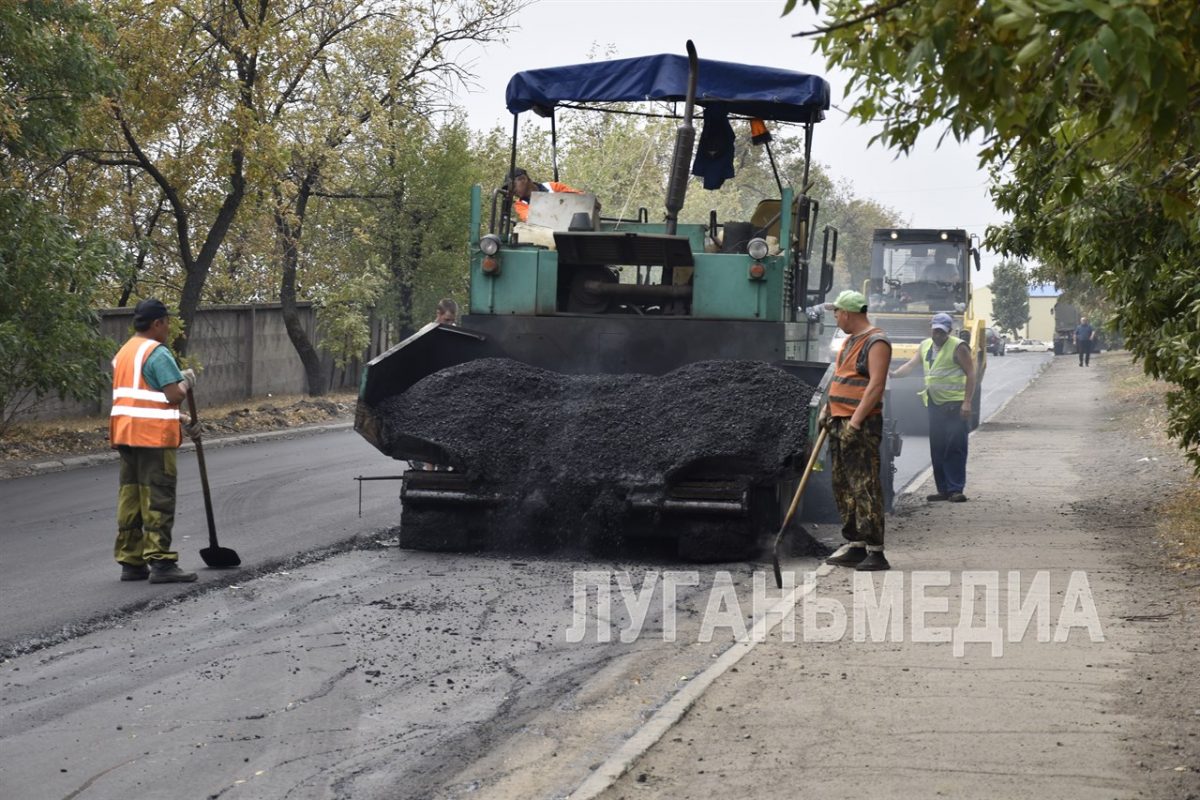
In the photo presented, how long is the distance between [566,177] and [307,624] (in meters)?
34.4

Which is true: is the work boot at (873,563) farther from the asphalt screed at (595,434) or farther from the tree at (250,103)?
the tree at (250,103)

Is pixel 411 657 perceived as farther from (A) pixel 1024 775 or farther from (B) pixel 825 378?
(B) pixel 825 378

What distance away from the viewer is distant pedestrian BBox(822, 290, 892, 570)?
31.5ft

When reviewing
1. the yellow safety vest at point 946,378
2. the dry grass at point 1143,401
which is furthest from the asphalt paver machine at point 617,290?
the dry grass at point 1143,401

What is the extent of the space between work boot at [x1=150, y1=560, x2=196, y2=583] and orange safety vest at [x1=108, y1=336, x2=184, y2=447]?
0.73 m

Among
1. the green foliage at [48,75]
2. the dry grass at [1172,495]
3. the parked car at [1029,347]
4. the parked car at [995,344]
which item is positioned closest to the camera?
the dry grass at [1172,495]

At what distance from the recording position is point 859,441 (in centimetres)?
966

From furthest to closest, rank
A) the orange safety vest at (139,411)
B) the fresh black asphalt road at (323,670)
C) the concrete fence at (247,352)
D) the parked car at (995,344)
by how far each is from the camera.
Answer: the parked car at (995,344) < the concrete fence at (247,352) < the orange safety vest at (139,411) < the fresh black asphalt road at (323,670)

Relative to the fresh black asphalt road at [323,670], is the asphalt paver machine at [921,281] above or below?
above

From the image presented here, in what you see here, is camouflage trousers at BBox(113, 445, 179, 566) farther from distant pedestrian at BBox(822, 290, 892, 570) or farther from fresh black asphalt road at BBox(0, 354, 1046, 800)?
distant pedestrian at BBox(822, 290, 892, 570)

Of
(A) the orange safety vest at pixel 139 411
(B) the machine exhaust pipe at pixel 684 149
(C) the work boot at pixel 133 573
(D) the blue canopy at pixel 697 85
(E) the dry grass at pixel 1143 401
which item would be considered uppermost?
(D) the blue canopy at pixel 697 85

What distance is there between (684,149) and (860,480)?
285 centimetres

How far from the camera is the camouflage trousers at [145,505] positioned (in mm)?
9117

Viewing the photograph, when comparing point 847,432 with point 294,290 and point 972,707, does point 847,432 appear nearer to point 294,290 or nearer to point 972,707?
point 972,707
